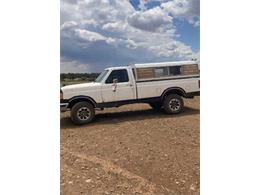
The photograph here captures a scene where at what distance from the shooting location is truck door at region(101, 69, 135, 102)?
356 centimetres

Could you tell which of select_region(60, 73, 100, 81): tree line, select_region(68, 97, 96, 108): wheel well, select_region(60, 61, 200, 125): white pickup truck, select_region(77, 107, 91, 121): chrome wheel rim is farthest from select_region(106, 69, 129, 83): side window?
select_region(60, 73, 100, 81): tree line

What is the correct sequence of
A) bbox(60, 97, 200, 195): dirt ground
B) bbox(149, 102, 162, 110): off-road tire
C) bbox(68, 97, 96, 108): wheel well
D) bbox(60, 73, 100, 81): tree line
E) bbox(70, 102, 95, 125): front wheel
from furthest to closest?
1. bbox(149, 102, 162, 110): off-road tire
2. bbox(68, 97, 96, 108): wheel well
3. bbox(70, 102, 95, 125): front wheel
4. bbox(60, 73, 100, 81): tree line
5. bbox(60, 97, 200, 195): dirt ground

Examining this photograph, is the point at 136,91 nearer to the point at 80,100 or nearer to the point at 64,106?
the point at 80,100

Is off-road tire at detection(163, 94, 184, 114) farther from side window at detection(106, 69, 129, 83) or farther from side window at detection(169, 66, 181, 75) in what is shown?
side window at detection(106, 69, 129, 83)

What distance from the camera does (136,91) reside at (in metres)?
3.65

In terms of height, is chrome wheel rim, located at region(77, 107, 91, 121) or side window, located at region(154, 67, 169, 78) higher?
side window, located at region(154, 67, 169, 78)

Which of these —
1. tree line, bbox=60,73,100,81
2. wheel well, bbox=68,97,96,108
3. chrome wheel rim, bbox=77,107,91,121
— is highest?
tree line, bbox=60,73,100,81

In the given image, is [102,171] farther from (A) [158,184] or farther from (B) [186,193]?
(B) [186,193]

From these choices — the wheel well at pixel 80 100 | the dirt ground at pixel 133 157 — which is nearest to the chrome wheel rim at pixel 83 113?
the wheel well at pixel 80 100

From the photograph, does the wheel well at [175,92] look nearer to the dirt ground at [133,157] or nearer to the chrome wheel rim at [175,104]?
the chrome wheel rim at [175,104]

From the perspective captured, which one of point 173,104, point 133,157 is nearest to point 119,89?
point 173,104

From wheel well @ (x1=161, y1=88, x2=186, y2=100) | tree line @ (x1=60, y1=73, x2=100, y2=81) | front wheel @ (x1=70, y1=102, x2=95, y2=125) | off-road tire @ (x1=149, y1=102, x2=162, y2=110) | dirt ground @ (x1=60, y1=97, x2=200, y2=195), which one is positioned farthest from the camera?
wheel well @ (x1=161, y1=88, x2=186, y2=100)
